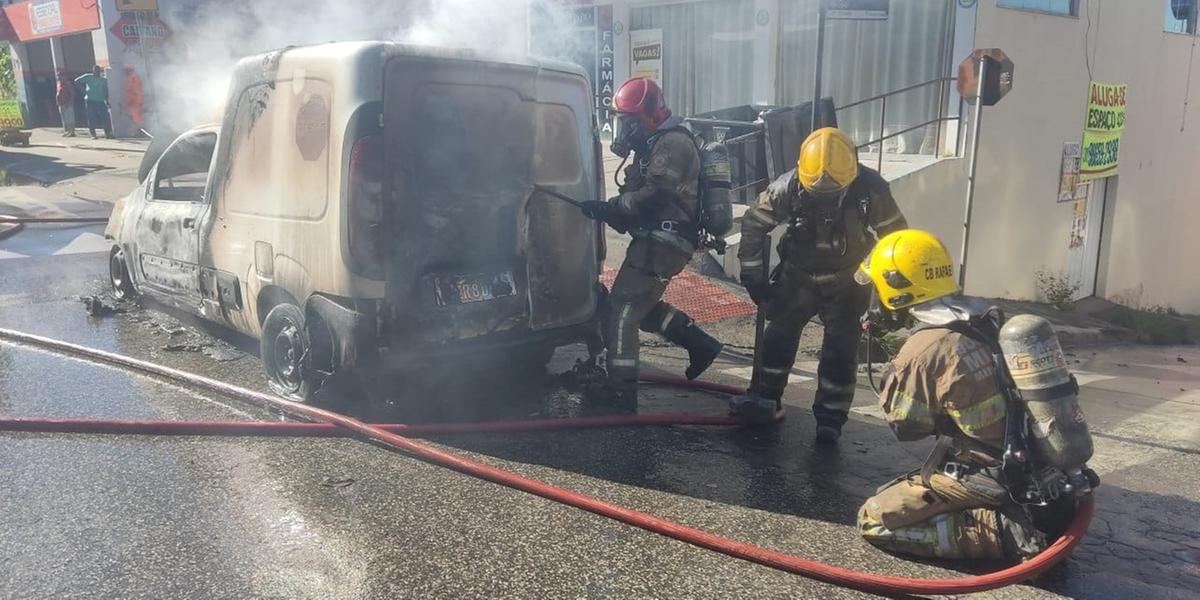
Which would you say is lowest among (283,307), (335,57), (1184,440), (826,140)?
(1184,440)

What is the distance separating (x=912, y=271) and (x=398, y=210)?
7.79 ft

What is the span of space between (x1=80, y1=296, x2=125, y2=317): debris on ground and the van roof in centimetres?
305

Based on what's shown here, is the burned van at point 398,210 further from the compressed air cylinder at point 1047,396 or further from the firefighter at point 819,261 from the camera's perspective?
the compressed air cylinder at point 1047,396

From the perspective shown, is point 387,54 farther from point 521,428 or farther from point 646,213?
point 521,428

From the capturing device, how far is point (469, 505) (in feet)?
12.0

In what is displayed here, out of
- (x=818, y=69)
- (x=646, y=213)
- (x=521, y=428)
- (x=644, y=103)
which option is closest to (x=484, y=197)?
(x=646, y=213)

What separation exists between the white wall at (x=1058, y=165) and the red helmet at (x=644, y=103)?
568cm

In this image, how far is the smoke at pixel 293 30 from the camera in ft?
29.1

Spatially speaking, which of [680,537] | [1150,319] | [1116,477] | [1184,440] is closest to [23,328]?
[680,537]

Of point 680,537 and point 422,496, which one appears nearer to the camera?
point 680,537

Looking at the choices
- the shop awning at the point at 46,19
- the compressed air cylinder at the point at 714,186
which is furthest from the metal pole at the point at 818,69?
the shop awning at the point at 46,19

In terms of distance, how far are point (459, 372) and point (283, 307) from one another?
1.14m

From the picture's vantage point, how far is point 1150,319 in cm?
1245

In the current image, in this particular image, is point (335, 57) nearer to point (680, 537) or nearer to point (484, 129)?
point (484, 129)
